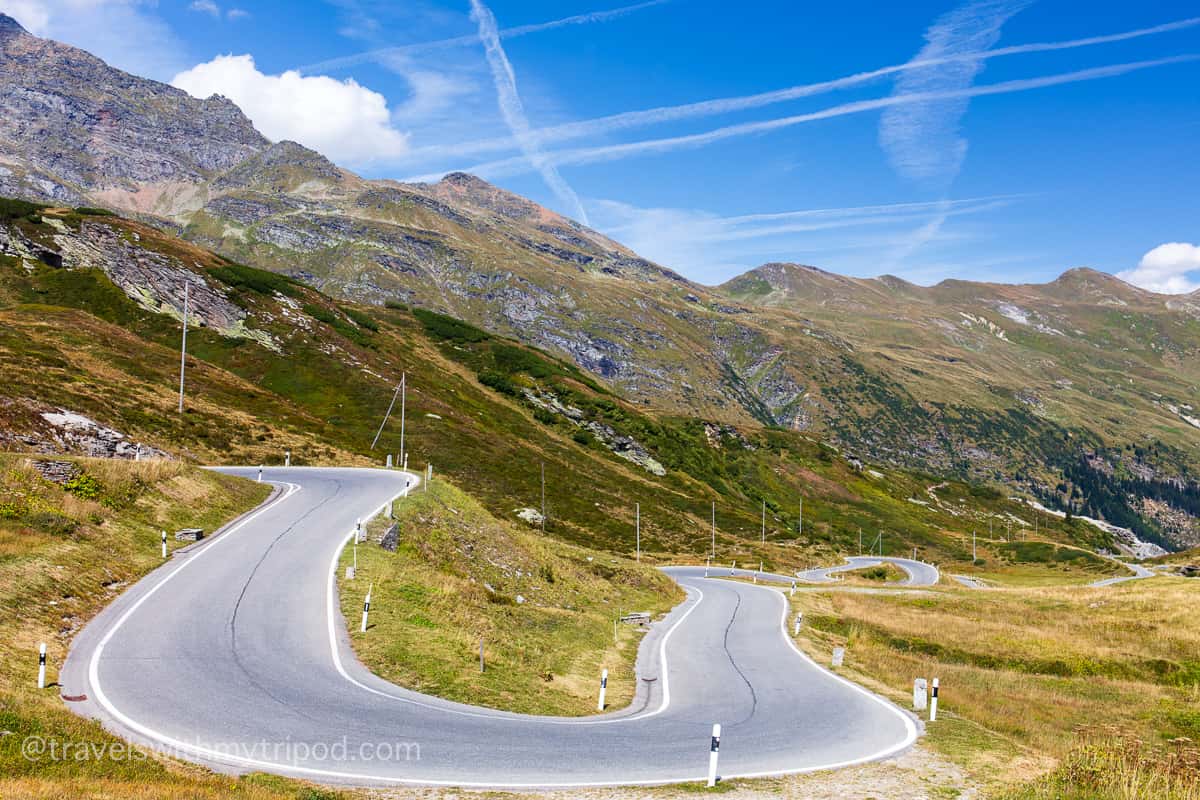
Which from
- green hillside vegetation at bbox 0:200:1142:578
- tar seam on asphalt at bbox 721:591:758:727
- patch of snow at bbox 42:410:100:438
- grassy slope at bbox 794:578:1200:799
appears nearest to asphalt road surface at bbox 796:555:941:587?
green hillside vegetation at bbox 0:200:1142:578

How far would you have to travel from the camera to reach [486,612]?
84.1 ft

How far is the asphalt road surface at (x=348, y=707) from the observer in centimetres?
1266

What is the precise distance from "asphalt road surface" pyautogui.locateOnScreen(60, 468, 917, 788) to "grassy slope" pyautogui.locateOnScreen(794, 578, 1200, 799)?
261 centimetres

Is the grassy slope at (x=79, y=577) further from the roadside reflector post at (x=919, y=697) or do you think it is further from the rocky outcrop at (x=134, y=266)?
the rocky outcrop at (x=134, y=266)

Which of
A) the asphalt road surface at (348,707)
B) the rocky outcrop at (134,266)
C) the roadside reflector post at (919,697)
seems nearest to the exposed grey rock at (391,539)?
the asphalt road surface at (348,707)

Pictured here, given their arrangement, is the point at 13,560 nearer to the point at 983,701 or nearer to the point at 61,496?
the point at 61,496

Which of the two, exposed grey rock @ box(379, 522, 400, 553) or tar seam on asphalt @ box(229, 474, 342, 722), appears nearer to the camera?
tar seam on asphalt @ box(229, 474, 342, 722)

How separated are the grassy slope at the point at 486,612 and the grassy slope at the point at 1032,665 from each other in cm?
964

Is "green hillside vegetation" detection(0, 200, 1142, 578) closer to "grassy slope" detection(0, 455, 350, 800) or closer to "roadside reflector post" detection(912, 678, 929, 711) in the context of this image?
"grassy slope" detection(0, 455, 350, 800)

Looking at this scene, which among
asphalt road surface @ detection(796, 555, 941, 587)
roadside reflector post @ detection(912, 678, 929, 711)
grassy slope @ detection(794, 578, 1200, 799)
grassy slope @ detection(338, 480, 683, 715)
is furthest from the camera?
asphalt road surface @ detection(796, 555, 941, 587)

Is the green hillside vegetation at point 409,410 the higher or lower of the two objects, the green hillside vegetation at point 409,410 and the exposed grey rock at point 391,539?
the higher

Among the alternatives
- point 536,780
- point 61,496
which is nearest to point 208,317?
point 61,496

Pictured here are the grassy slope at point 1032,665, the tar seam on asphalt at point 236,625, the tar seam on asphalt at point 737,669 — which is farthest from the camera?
the tar seam on asphalt at point 737,669

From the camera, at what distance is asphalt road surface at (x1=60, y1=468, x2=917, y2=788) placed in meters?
12.7
